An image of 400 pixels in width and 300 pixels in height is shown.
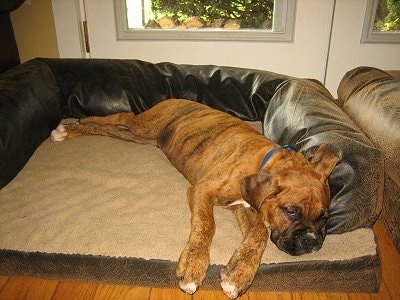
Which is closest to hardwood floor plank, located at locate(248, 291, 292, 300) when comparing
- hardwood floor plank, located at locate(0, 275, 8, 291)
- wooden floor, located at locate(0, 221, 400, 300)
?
wooden floor, located at locate(0, 221, 400, 300)

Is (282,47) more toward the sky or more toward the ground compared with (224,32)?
more toward the ground

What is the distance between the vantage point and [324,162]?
72.5 inches

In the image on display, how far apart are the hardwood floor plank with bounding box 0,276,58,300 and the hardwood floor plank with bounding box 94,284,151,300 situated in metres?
0.25

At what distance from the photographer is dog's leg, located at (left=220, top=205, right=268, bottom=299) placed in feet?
5.49

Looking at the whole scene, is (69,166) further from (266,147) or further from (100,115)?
(266,147)

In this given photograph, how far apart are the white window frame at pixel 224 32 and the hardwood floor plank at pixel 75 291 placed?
9.41 feet

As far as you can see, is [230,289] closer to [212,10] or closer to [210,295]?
[210,295]

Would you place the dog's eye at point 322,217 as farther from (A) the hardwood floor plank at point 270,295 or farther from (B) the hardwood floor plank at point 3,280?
(B) the hardwood floor plank at point 3,280

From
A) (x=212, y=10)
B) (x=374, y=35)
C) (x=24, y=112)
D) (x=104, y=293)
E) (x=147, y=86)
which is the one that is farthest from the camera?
(x=212, y=10)

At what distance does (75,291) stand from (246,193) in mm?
1035

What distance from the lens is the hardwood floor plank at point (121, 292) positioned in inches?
73.2

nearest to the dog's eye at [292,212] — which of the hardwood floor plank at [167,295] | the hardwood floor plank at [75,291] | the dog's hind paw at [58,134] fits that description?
the hardwood floor plank at [167,295]

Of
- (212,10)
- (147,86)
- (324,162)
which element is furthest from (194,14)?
(324,162)

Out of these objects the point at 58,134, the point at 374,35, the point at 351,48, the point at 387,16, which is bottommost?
the point at 58,134
